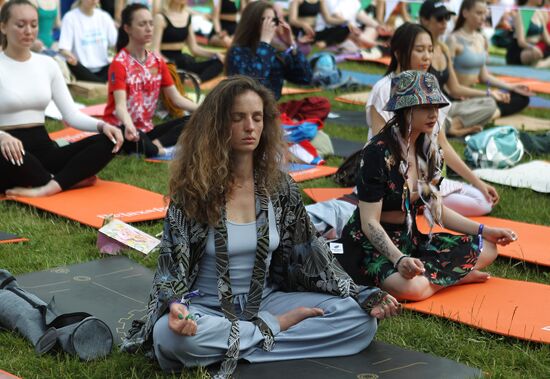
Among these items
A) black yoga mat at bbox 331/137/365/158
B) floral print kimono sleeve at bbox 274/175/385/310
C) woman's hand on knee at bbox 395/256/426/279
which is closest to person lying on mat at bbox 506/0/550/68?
black yoga mat at bbox 331/137/365/158

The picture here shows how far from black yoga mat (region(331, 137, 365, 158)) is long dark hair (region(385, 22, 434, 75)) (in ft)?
6.25

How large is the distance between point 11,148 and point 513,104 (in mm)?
5421

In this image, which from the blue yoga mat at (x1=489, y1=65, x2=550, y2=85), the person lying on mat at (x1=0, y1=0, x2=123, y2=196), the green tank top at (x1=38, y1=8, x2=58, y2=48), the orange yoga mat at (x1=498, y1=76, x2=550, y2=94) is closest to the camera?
the person lying on mat at (x1=0, y1=0, x2=123, y2=196)

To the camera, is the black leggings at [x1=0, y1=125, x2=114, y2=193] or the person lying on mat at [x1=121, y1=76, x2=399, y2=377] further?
the black leggings at [x1=0, y1=125, x2=114, y2=193]

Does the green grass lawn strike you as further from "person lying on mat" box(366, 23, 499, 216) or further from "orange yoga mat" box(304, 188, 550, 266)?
"person lying on mat" box(366, 23, 499, 216)

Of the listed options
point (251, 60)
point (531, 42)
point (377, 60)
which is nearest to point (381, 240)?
point (251, 60)

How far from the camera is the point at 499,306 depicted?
4316 mm

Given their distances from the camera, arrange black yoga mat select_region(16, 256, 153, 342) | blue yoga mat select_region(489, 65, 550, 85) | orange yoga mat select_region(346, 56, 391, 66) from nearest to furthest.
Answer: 1. black yoga mat select_region(16, 256, 153, 342)
2. blue yoga mat select_region(489, 65, 550, 85)
3. orange yoga mat select_region(346, 56, 391, 66)

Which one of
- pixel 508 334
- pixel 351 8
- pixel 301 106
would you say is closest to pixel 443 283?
pixel 508 334

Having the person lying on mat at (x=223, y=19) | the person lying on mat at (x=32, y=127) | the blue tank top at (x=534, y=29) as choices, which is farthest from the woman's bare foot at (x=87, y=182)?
the blue tank top at (x=534, y=29)

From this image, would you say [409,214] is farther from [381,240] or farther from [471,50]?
[471,50]

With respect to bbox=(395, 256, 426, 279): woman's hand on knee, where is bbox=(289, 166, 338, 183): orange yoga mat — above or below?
below

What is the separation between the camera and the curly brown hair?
351 cm

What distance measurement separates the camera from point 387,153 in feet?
14.3
